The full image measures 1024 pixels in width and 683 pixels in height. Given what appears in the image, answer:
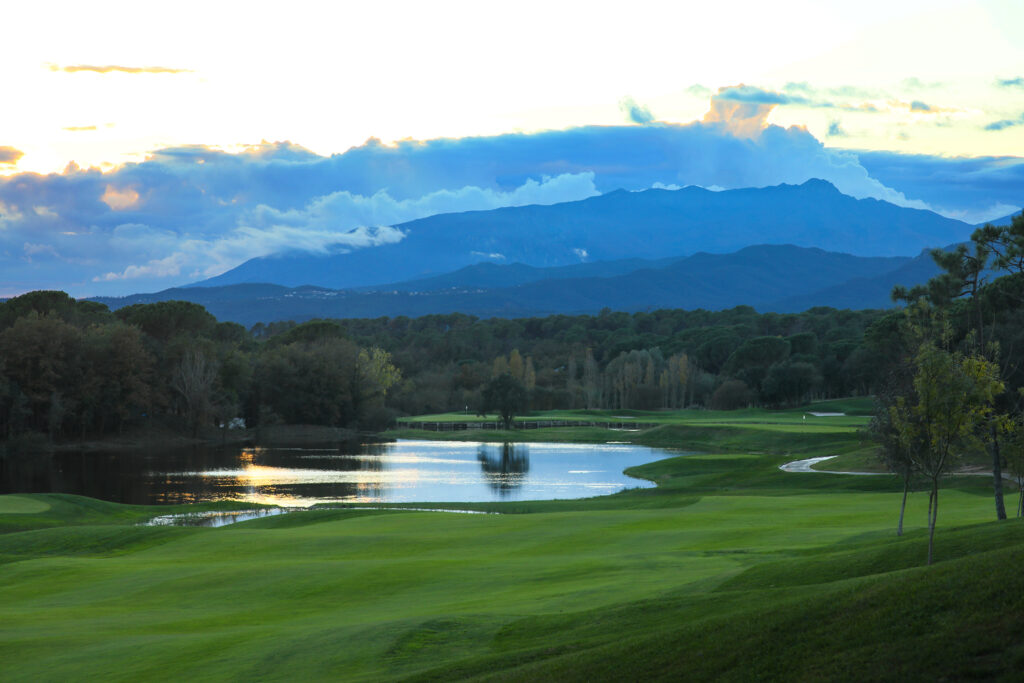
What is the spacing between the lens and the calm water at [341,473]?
59.1 meters

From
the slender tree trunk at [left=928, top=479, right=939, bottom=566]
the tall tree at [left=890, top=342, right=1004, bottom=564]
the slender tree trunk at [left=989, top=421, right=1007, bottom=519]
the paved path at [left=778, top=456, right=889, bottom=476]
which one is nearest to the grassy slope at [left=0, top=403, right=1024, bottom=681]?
the slender tree trunk at [left=928, top=479, right=939, bottom=566]

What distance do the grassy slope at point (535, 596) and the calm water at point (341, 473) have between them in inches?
704

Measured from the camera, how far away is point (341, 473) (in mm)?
71625

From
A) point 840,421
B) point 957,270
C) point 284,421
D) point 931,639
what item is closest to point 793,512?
point 957,270

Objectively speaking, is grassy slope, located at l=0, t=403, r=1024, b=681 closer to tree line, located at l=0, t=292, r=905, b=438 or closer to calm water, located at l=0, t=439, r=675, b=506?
calm water, located at l=0, t=439, r=675, b=506

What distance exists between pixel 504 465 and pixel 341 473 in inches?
571

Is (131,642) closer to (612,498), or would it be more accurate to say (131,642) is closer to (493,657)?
(493,657)

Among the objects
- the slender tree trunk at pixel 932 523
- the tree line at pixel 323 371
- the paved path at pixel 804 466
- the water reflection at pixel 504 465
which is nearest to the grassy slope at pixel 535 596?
the slender tree trunk at pixel 932 523

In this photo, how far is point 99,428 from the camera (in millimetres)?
102875

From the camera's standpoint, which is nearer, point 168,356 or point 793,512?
point 793,512

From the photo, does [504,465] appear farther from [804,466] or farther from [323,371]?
[323,371]

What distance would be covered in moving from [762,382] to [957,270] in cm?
9209

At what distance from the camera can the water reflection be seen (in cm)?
6431

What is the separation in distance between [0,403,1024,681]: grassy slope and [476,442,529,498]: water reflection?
23.4 metres
